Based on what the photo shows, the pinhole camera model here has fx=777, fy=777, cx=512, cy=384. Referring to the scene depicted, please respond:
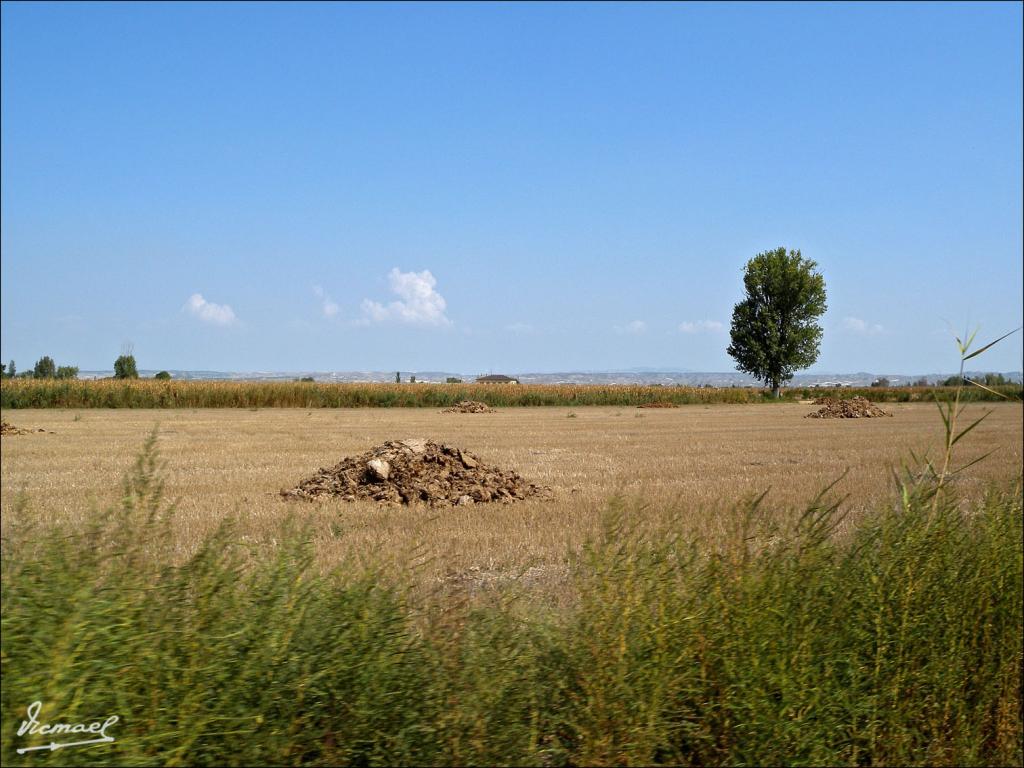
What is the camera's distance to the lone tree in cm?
650

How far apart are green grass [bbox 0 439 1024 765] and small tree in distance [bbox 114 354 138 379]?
2260 mm

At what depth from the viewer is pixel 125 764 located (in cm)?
259

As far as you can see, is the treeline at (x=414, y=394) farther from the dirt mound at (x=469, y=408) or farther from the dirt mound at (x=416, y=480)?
the dirt mound at (x=416, y=480)

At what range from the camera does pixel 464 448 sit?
1088 centimetres

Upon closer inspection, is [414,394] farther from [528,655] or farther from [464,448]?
[528,655]

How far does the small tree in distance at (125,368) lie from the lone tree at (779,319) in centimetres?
465

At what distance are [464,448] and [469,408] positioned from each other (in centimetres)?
183

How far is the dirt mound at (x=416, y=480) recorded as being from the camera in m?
8.98

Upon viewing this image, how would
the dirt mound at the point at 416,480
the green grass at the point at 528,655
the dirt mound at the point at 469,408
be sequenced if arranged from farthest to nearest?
the dirt mound at the point at 416,480 < the dirt mound at the point at 469,408 < the green grass at the point at 528,655

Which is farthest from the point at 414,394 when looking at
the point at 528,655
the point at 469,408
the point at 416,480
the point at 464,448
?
the point at 528,655

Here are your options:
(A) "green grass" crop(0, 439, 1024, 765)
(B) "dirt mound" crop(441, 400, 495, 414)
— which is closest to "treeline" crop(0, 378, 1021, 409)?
(B) "dirt mound" crop(441, 400, 495, 414)

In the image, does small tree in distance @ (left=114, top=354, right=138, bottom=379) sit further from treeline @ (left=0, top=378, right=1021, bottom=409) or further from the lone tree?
the lone tree

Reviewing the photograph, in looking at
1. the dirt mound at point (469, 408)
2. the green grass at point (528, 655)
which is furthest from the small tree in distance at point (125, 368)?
the dirt mound at point (469, 408)

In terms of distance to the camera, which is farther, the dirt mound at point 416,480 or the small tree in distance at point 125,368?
the dirt mound at point 416,480
